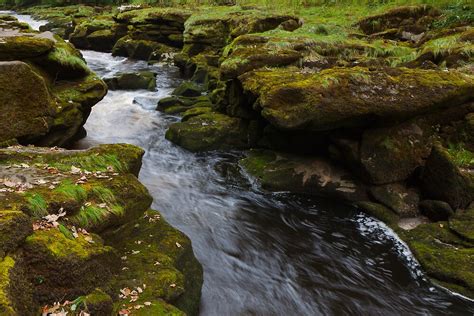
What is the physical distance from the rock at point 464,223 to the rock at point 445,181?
32 cm

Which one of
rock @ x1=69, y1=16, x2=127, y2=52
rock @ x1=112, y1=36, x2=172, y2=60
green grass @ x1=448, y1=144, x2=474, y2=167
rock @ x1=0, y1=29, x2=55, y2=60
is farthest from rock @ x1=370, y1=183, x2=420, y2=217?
rock @ x1=69, y1=16, x2=127, y2=52

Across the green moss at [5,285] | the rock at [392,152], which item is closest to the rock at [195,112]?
the rock at [392,152]

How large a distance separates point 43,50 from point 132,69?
13863 millimetres

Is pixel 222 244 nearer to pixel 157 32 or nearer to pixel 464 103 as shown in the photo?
pixel 464 103

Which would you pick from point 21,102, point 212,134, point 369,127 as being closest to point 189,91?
point 212,134

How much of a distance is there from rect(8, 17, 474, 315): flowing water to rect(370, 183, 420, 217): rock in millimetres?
622

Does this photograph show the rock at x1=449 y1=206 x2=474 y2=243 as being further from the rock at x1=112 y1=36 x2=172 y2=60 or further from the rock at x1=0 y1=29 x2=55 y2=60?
the rock at x1=112 y1=36 x2=172 y2=60

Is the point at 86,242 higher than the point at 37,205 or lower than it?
lower

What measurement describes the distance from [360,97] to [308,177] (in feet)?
7.79

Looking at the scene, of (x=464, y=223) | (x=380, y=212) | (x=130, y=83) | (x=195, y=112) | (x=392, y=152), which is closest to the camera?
(x=464, y=223)

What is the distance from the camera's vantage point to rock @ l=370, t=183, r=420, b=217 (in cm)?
865

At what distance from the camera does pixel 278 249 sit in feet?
25.8

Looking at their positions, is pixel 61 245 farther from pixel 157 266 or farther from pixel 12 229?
pixel 157 266

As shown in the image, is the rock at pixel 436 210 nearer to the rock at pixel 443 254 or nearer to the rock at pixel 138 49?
the rock at pixel 443 254
